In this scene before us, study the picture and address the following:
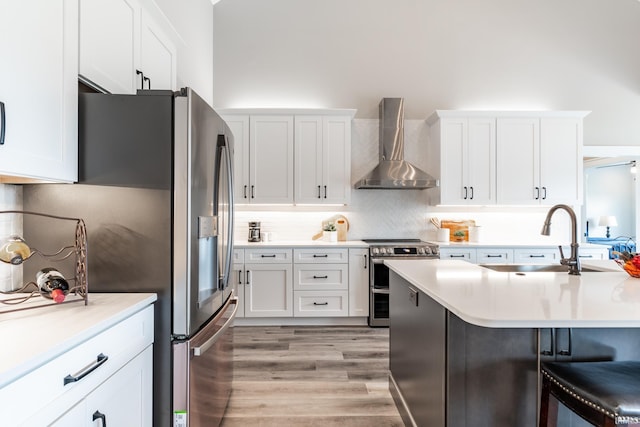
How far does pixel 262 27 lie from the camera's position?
4.52 metres

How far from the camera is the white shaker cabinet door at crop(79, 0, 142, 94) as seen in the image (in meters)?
1.64

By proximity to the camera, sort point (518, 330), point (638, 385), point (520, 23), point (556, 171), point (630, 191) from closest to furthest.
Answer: point (638, 385)
point (518, 330)
point (556, 171)
point (520, 23)
point (630, 191)

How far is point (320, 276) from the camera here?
4000 mm

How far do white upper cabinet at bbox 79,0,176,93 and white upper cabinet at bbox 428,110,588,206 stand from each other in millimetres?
3161

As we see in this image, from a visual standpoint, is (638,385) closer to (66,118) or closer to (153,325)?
(153,325)

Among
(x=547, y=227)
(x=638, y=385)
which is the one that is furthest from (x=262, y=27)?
(x=638, y=385)

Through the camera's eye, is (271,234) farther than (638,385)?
Yes

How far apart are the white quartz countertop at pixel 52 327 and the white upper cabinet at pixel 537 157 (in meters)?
4.21

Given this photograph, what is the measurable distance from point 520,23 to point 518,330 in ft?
15.6

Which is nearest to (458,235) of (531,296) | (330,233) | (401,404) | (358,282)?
(358,282)

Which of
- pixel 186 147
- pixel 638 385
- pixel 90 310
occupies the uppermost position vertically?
pixel 186 147

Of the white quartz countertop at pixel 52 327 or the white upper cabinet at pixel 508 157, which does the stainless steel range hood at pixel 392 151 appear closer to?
the white upper cabinet at pixel 508 157

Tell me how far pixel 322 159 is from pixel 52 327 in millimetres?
3388

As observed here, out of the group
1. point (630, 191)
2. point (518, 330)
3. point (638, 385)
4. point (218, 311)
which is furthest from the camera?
point (630, 191)
